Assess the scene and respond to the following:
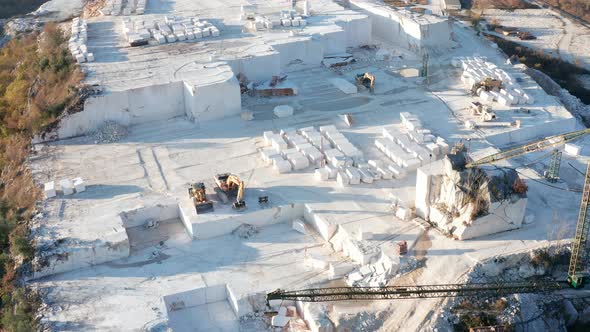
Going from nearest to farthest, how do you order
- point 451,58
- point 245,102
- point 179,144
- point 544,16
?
1. point 179,144
2. point 245,102
3. point 451,58
4. point 544,16

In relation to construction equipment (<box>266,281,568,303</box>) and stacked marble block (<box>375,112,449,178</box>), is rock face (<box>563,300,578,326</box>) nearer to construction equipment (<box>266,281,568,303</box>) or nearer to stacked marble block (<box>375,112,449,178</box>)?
construction equipment (<box>266,281,568,303</box>)

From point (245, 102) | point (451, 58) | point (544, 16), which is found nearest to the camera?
point (245, 102)

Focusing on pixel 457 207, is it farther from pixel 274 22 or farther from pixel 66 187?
pixel 274 22

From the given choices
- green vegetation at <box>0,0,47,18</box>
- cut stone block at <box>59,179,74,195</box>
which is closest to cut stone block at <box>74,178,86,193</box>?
cut stone block at <box>59,179,74,195</box>

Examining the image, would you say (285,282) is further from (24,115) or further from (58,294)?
(24,115)

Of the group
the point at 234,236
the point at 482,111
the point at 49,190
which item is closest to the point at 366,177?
the point at 234,236

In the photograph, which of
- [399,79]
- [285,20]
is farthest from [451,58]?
[285,20]

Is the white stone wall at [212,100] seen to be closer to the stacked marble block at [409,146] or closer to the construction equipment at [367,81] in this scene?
the construction equipment at [367,81]
